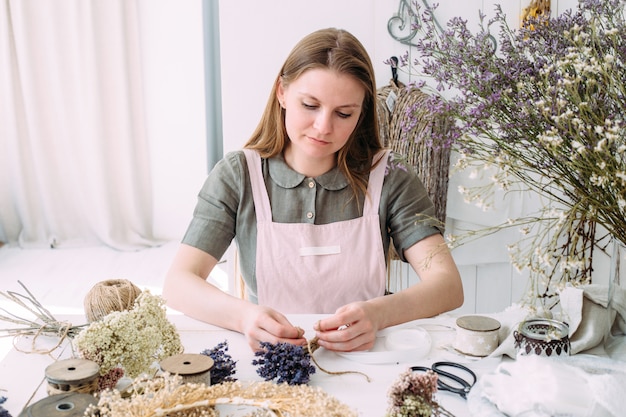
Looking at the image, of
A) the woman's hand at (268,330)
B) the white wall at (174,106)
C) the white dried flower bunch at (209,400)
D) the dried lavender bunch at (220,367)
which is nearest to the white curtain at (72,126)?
the white wall at (174,106)

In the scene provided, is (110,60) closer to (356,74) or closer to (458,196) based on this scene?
(458,196)

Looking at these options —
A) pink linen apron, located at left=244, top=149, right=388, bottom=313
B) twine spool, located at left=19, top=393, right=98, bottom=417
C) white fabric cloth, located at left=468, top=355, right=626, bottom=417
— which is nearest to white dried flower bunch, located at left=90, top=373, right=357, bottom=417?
twine spool, located at left=19, top=393, right=98, bottom=417

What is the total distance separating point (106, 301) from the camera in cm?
132

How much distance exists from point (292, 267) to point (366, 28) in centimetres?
130

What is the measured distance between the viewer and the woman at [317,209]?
1.58 metres

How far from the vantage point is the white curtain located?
4070 mm

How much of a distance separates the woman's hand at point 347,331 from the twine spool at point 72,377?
404 mm

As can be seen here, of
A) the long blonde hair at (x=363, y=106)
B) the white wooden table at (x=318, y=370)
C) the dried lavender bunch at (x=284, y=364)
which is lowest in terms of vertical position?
the white wooden table at (x=318, y=370)

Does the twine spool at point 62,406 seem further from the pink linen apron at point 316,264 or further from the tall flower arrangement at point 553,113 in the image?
the pink linen apron at point 316,264

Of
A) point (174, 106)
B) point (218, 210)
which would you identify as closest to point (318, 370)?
point (218, 210)

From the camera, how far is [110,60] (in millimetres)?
4168

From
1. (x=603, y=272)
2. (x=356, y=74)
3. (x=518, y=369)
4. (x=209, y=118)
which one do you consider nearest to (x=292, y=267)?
(x=356, y=74)

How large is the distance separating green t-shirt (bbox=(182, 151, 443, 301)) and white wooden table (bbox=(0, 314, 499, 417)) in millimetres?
350

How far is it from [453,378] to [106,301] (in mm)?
642
